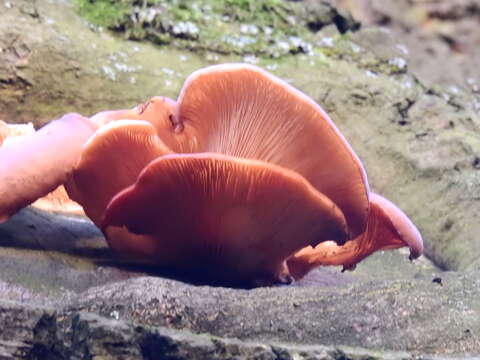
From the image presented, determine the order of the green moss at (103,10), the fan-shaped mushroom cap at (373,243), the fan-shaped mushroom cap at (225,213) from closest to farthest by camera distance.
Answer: the fan-shaped mushroom cap at (225,213), the fan-shaped mushroom cap at (373,243), the green moss at (103,10)

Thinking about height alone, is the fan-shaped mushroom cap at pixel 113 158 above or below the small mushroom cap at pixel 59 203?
above

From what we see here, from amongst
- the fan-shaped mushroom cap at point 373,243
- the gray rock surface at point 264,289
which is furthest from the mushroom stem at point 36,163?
the fan-shaped mushroom cap at point 373,243

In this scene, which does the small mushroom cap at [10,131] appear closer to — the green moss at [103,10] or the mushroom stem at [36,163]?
the mushroom stem at [36,163]

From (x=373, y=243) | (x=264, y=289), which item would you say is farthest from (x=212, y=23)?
(x=264, y=289)

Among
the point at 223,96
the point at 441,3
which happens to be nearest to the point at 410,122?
the point at 441,3

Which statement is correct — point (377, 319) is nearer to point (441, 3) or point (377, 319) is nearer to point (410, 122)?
point (410, 122)

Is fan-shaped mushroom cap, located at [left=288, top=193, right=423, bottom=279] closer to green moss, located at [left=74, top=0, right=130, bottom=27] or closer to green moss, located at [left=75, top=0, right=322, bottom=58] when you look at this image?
green moss, located at [left=75, top=0, right=322, bottom=58]

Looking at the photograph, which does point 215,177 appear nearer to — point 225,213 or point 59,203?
point 225,213

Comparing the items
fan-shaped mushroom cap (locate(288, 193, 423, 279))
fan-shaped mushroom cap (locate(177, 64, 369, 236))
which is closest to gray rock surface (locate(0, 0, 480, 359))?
fan-shaped mushroom cap (locate(288, 193, 423, 279))
